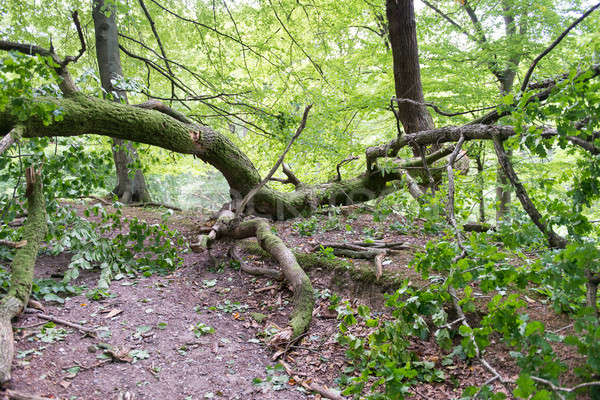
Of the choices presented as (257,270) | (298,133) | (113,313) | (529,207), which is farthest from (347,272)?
(113,313)

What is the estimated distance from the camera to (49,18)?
7258 millimetres

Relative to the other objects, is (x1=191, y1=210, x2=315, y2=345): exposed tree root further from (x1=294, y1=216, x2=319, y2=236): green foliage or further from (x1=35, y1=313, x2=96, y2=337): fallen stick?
(x1=35, y1=313, x2=96, y2=337): fallen stick

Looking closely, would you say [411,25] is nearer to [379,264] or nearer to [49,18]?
[379,264]

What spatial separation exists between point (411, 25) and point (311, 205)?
11.6 ft

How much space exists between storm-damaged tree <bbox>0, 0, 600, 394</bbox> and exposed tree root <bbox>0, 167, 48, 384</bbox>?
61 centimetres

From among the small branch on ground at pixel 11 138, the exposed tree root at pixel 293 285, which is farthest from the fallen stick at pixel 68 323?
the exposed tree root at pixel 293 285

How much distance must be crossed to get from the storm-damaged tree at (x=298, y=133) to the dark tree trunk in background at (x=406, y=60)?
0.6 inches

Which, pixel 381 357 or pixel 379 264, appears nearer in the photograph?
pixel 381 357

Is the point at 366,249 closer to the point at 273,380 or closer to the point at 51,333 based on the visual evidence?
the point at 273,380

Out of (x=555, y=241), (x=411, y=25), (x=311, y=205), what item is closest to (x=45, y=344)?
(x=555, y=241)

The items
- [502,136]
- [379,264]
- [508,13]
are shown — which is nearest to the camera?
[502,136]

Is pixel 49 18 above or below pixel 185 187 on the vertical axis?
above

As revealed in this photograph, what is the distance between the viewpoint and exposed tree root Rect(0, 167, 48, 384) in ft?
7.36

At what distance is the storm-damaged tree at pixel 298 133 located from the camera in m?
2.27
